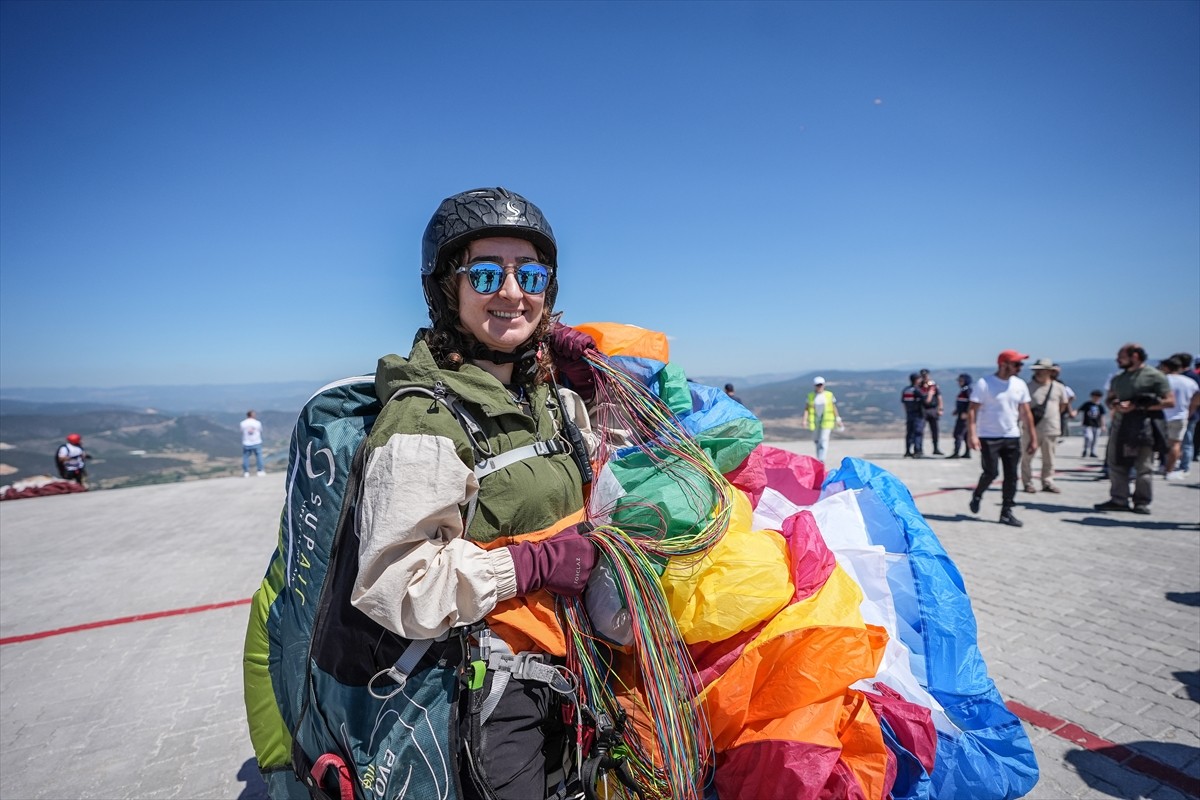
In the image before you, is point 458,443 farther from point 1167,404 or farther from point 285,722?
point 1167,404

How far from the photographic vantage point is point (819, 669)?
61.4 inches

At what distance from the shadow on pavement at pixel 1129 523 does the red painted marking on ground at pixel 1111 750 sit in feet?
16.0

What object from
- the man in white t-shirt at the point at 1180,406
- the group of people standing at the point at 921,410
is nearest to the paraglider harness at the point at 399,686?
the man in white t-shirt at the point at 1180,406

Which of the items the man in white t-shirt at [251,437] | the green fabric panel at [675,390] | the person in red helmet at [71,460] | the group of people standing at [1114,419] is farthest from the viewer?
the man in white t-shirt at [251,437]

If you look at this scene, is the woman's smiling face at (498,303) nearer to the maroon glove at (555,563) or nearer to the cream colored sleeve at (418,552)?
the cream colored sleeve at (418,552)

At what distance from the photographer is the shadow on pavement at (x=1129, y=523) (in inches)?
253

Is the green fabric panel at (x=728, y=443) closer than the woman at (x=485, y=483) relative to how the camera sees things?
No

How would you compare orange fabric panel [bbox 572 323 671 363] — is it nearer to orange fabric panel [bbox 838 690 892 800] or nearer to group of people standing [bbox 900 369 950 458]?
orange fabric panel [bbox 838 690 892 800]

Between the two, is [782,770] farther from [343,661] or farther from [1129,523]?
[1129,523]

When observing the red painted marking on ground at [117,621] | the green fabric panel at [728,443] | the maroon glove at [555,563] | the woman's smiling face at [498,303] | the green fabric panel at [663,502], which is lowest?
the red painted marking on ground at [117,621]

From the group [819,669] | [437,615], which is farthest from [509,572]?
[819,669]

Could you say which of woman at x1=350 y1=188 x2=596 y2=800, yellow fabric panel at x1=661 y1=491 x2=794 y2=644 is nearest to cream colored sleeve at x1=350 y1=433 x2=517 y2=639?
woman at x1=350 y1=188 x2=596 y2=800

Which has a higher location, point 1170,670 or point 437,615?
point 437,615

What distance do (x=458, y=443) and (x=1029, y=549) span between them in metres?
6.46
